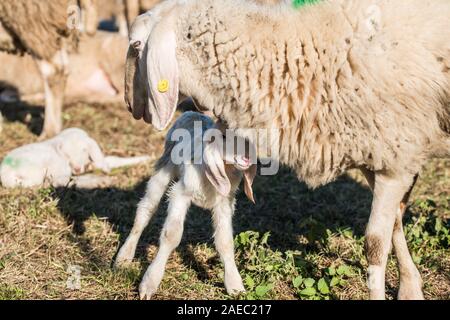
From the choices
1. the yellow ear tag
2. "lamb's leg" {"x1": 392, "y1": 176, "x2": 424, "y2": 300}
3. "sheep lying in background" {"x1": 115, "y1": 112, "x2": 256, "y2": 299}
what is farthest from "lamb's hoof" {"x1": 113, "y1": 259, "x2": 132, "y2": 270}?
"lamb's leg" {"x1": 392, "y1": 176, "x2": 424, "y2": 300}

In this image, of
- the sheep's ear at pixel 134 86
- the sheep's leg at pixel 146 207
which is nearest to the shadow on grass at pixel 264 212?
the sheep's leg at pixel 146 207

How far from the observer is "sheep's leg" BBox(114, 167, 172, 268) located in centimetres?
414

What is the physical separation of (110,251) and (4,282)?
0.74 m

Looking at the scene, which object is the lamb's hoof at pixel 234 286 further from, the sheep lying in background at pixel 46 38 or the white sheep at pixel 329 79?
the sheep lying in background at pixel 46 38

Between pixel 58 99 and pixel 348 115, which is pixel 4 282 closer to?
pixel 348 115

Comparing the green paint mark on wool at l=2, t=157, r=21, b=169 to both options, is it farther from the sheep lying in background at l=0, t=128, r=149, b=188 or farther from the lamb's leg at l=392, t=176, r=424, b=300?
the lamb's leg at l=392, t=176, r=424, b=300

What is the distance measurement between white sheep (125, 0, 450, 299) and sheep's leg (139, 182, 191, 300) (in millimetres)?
523

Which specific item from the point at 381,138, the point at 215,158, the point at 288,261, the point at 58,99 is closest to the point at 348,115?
the point at 381,138

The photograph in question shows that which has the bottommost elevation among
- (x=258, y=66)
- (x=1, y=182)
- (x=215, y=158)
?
(x=1, y=182)

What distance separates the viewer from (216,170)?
366cm

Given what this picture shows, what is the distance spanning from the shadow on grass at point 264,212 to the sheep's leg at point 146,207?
13 centimetres

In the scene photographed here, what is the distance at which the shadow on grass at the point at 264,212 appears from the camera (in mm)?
Answer: 4555

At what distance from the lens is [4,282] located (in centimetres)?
379

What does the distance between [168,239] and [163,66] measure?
0.94m
